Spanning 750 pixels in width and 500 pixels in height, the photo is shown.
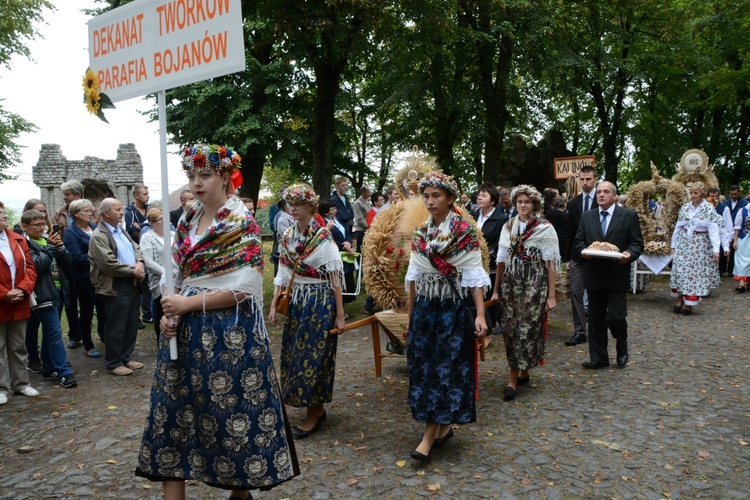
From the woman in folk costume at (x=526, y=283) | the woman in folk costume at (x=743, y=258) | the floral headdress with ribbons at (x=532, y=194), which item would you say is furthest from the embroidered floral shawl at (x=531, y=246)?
the woman in folk costume at (x=743, y=258)

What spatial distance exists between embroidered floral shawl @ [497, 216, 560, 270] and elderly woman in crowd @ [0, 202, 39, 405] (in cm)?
488

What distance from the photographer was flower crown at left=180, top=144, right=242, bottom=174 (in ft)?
11.1

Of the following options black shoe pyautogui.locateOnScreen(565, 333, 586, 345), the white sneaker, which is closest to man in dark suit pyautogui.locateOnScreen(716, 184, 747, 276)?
black shoe pyautogui.locateOnScreen(565, 333, 586, 345)

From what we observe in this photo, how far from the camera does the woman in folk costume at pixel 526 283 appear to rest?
6184 mm

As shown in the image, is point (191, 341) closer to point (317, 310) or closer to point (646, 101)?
point (317, 310)

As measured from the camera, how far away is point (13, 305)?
6.13 meters

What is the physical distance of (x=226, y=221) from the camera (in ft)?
11.0

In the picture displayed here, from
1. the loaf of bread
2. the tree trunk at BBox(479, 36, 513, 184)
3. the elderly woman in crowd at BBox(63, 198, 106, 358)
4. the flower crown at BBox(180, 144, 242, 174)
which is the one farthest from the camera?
the tree trunk at BBox(479, 36, 513, 184)

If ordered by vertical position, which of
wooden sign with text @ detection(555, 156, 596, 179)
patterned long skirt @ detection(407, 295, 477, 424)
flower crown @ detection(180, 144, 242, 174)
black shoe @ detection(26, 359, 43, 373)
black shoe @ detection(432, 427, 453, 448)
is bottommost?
black shoe @ detection(432, 427, 453, 448)

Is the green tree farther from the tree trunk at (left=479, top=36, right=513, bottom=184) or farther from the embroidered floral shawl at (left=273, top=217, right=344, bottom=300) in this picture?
the embroidered floral shawl at (left=273, top=217, right=344, bottom=300)

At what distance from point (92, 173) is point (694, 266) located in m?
34.8

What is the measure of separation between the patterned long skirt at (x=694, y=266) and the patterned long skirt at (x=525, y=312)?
211 inches

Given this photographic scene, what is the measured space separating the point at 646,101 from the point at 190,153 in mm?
27756

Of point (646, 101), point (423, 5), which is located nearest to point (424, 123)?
point (423, 5)
